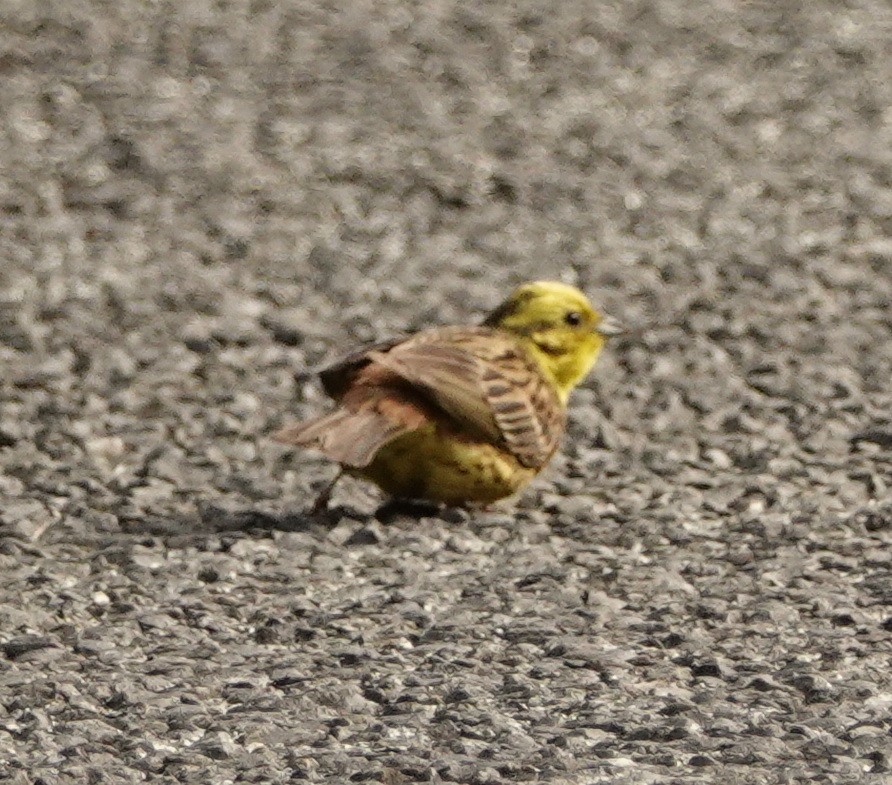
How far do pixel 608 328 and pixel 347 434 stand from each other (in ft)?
5.54

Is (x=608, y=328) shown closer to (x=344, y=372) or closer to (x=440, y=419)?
(x=440, y=419)

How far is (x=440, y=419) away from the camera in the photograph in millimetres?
6930

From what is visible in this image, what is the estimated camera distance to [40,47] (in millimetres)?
12336

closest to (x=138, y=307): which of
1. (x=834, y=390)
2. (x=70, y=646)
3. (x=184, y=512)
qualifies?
(x=184, y=512)

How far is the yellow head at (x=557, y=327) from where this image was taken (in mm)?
7855

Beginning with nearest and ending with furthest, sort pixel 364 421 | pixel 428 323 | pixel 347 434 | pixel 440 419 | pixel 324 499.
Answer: pixel 347 434 → pixel 364 421 → pixel 440 419 → pixel 324 499 → pixel 428 323

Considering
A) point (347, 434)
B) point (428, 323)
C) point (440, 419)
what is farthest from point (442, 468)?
point (428, 323)

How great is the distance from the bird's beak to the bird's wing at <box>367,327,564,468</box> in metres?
0.35

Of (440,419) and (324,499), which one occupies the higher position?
(440,419)

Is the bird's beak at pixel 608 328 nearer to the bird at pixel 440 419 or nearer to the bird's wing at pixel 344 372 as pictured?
the bird at pixel 440 419

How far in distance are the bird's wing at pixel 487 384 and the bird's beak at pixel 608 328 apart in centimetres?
35

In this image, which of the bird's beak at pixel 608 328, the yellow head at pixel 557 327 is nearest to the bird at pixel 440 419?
the yellow head at pixel 557 327

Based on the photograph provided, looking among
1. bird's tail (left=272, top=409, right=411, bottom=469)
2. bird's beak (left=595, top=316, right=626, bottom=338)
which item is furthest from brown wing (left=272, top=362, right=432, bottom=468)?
bird's beak (left=595, top=316, right=626, bottom=338)

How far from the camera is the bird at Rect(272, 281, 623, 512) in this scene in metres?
6.64
